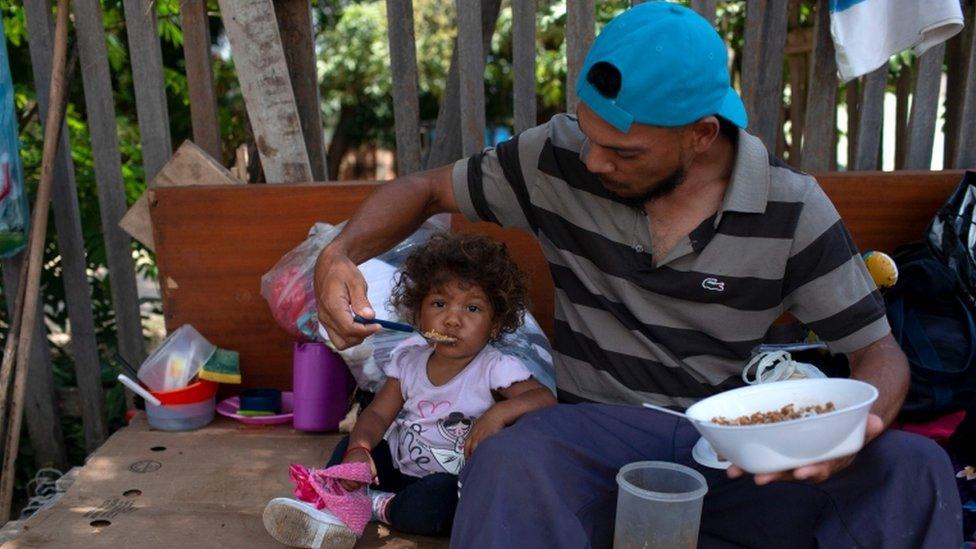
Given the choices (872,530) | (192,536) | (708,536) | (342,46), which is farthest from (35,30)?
(342,46)

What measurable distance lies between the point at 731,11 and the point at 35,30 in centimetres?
377

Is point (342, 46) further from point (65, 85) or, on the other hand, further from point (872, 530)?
point (872, 530)

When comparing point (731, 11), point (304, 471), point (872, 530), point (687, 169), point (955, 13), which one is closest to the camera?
point (872, 530)

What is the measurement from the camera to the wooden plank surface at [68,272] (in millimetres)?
2986

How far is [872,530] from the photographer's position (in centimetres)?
181

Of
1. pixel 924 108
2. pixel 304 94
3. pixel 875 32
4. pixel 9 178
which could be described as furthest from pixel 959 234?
pixel 9 178

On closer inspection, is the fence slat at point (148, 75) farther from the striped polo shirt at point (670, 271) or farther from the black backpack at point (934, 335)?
the black backpack at point (934, 335)

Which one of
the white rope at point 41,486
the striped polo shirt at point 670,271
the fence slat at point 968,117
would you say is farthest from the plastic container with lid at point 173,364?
the fence slat at point 968,117

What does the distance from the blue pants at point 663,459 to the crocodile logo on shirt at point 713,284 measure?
0.33m

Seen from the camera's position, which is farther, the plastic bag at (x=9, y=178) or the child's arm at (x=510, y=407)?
the plastic bag at (x=9, y=178)

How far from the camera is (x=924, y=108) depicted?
3.02 metres

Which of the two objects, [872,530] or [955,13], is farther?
[955,13]

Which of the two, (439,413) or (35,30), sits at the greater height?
(35,30)

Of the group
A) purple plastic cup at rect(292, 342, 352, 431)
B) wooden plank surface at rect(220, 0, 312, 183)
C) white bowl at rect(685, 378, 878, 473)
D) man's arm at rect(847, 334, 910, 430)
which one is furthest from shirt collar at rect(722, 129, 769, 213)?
wooden plank surface at rect(220, 0, 312, 183)
